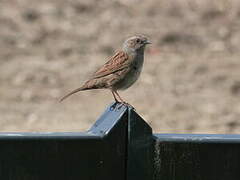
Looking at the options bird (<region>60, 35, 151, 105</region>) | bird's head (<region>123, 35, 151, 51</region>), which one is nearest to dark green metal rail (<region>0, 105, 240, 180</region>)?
bird (<region>60, 35, 151, 105</region>)

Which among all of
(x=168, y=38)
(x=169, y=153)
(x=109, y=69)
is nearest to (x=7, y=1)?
(x=168, y=38)

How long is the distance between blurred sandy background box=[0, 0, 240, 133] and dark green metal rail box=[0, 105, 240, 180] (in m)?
6.42

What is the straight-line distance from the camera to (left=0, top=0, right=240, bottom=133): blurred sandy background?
34.0 feet

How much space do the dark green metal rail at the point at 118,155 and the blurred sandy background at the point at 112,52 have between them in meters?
6.42

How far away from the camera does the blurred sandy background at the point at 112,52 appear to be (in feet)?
34.0

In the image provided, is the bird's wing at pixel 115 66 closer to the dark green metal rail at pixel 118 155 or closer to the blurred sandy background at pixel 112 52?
the blurred sandy background at pixel 112 52

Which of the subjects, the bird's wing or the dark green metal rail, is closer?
the dark green metal rail

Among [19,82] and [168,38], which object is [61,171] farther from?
[168,38]

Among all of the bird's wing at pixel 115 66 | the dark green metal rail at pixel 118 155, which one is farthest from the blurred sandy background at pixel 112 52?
the dark green metal rail at pixel 118 155

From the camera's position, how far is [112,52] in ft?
41.3

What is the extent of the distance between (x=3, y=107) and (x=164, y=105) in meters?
2.05

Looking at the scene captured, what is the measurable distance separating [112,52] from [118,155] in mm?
9307

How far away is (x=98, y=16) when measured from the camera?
13.9 meters

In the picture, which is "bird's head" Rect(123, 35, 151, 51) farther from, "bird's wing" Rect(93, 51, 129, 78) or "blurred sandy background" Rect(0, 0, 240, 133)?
"blurred sandy background" Rect(0, 0, 240, 133)
